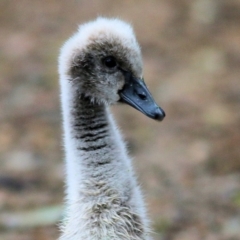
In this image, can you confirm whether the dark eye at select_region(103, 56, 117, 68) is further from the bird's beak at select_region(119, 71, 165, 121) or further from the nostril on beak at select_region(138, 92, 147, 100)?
the nostril on beak at select_region(138, 92, 147, 100)

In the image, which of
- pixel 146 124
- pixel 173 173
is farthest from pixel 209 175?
pixel 146 124

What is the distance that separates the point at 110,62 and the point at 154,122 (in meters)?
2.73

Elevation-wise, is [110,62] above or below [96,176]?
above

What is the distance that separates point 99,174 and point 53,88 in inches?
128

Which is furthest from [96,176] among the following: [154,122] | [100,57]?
[154,122]

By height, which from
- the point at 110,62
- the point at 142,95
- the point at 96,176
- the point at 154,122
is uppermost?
the point at 154,122

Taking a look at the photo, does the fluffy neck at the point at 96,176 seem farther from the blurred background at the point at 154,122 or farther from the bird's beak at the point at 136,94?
the blurred background at the point at 154,122

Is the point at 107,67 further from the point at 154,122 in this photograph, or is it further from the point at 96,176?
the point at 154,122

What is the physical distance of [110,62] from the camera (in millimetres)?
3182

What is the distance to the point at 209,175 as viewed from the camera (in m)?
4.99

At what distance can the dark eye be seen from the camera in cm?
317

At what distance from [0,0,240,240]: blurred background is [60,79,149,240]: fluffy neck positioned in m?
0.49

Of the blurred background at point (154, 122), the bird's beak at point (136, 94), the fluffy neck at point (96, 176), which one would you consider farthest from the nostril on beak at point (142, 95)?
the blurred background at point (154, 122)

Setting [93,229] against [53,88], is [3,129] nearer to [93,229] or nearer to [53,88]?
[53,88]
